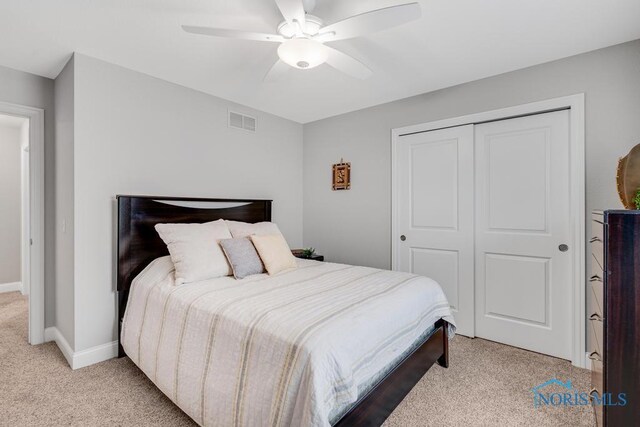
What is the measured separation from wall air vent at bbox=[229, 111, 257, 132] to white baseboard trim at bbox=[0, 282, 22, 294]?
392cm

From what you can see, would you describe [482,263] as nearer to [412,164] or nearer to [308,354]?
[412,164]

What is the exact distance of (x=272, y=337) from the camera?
137 cm

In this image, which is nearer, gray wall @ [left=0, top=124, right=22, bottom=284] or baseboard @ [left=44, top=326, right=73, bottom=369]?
baseboard @ [left=44, top=326, right=73, bottom=369]

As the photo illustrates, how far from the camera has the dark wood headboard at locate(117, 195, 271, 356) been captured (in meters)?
2.49

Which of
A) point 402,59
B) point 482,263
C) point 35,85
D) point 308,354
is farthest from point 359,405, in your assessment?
point 35,85

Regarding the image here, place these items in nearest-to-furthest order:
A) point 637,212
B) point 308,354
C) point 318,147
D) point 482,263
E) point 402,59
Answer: point 308,354, point 637,212, point 402,59, point 482,263, point 318,147

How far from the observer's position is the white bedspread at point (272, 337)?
1260 millimetres

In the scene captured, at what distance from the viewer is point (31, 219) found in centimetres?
274

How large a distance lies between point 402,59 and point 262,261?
1.97m

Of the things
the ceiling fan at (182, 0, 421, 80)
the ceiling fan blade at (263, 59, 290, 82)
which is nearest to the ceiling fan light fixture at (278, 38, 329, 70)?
the ceiling fan at (182, 0, 421, 80)

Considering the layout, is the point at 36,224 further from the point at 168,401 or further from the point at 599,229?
the point at 599,229

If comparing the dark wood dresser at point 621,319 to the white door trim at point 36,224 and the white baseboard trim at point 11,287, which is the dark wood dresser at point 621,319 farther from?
the white baseboard trim at point 11,287

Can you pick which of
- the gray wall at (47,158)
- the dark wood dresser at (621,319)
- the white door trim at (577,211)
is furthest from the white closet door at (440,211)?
the gray wall at (47,158)

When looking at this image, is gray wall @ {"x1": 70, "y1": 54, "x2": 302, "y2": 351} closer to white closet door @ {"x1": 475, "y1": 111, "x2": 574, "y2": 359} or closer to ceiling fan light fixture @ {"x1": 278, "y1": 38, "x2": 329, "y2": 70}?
ceiling fan light fixture @ {"x1": 278, "y1": 38, "x2": 329, "y2": 70}
